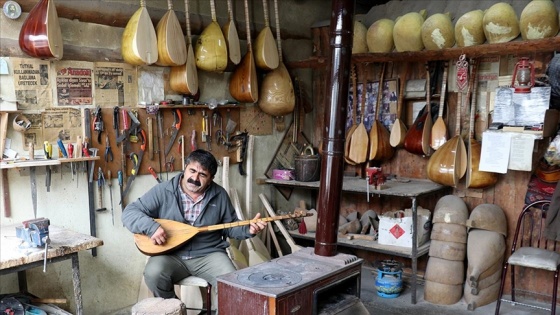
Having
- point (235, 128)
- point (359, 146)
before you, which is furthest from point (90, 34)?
point (359, 146)

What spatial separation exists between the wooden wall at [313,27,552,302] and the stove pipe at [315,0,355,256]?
56 cm

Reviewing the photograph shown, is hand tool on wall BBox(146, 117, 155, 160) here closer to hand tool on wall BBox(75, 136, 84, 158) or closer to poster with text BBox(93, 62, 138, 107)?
poster with text BBox(93, 62, 138, 107)

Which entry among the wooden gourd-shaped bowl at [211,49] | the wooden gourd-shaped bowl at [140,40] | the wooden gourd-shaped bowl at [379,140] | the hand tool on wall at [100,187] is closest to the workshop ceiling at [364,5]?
the wooden gourd-shaped bowl at [379,140]

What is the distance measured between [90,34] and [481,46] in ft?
9.46

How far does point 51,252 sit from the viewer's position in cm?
263

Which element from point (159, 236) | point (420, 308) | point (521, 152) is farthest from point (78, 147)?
point (521, 152)

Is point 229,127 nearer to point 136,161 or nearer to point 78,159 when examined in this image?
point 136,161

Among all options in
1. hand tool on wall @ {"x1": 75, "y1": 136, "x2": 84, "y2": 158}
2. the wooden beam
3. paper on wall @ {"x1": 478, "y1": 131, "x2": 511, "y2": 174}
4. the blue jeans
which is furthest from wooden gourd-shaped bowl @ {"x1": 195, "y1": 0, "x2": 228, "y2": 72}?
paper on wall @ {"x1": 478, "y1": 131, "x2": 511, "y2": 174}

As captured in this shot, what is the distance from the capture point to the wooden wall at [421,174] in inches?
156

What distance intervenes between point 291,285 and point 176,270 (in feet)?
3.33

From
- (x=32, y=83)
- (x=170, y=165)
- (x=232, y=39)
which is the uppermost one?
(x=232, y=39)

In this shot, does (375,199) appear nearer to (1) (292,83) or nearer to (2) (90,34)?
(1) (292,83)

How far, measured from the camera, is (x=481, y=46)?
3664 millimetres

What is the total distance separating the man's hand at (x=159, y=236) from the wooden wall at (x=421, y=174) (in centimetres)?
154
